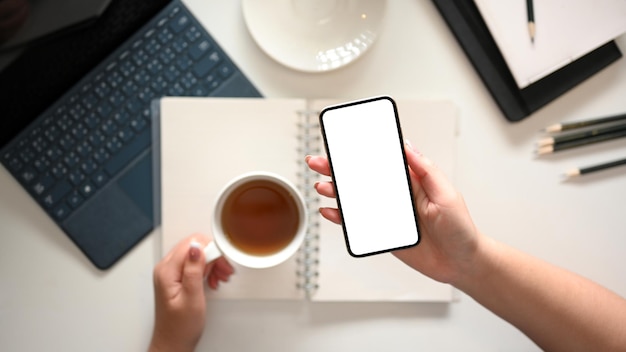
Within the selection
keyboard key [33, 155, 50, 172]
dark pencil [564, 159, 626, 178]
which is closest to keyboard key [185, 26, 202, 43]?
keyboard key [33, 155, 50, 172]

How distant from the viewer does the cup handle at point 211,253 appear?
0.63m

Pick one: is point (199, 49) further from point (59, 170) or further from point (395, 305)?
point (395, 305)

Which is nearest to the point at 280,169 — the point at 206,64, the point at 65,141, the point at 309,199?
the point at 309,199

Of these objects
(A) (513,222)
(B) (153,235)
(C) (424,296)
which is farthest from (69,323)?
(A) (513,222)

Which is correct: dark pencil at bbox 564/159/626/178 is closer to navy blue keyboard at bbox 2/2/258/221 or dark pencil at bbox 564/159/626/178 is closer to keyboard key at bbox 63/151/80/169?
navy blue keyboard at bbox 2/2/258/221

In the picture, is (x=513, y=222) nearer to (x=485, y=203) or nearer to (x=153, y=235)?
(x=485, y=203)

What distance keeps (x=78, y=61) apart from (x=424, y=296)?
499 mm

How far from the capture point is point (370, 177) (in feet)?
Result: 1.73

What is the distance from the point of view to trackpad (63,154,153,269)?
26.8 inches

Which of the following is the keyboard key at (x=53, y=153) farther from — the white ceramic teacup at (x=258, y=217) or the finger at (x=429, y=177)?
the finger at (x=429, y=177)

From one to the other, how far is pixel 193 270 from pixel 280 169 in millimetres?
155

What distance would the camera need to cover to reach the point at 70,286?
0.69 m

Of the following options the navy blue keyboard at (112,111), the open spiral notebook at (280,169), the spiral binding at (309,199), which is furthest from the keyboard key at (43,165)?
the spiral binding at (309,199)

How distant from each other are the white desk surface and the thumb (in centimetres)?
6
